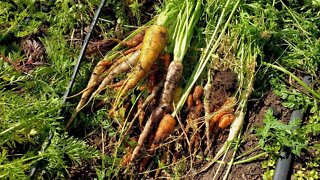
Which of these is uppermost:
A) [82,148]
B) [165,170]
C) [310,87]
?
[310,87]

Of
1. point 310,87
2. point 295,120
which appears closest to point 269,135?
point 295,120

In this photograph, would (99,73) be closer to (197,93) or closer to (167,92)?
(167,92)

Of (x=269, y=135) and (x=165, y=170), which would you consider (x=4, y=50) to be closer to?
(x=165, y=170)

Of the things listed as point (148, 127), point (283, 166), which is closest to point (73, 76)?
point (148, 127)

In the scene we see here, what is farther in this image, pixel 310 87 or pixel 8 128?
pixel 310 87

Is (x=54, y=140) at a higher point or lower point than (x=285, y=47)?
lower

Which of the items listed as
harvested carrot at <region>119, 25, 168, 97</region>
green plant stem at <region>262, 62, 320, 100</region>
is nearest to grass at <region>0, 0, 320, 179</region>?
green plant stem at <region>262, 62, 320, 100</region>
